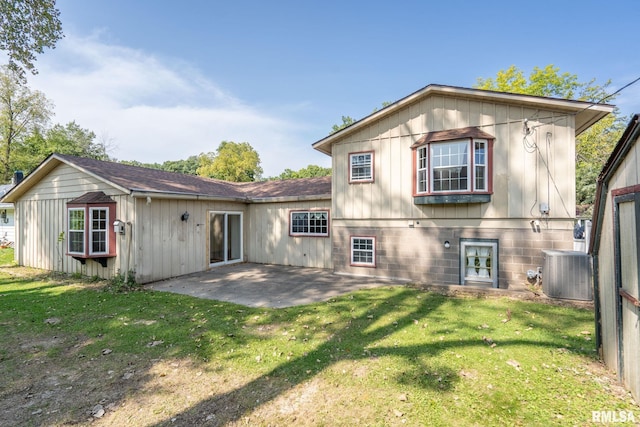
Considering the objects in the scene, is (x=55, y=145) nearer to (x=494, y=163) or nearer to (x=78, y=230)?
(x=78, y=230)

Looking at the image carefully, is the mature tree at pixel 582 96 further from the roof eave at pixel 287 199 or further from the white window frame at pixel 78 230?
the white window frame at pixel 78 230

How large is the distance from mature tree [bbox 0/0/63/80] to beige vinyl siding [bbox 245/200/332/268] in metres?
8.74

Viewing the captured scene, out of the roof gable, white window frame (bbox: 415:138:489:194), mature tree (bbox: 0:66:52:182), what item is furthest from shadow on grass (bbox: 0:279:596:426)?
mature tree (bbox: 0:66:52:182)

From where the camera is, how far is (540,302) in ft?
21.8

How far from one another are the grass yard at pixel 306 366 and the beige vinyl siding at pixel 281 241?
16.4 feet

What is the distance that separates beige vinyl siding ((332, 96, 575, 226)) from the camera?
24.3ft

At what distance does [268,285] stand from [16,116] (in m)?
35.8

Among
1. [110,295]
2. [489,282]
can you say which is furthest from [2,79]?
[489,282]

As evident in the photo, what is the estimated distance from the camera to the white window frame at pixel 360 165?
9594mm

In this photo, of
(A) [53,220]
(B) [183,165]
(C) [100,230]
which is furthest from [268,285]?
(B) [183,165]

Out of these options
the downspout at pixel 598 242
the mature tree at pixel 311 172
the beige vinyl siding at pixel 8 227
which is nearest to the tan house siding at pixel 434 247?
the downspout at pixel 598 242

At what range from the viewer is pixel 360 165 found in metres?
9.75

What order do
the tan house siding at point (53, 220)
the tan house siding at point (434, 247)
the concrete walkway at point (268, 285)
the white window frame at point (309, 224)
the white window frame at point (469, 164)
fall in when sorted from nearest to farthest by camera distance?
1. the concrete walkway at point (268, 285)
2. the tan house siding at point (434, 247)
3. the white window frame at point (469, 164)
4. the tan house siding at point (53, 220)
5. the white window frame at point (309, 224)

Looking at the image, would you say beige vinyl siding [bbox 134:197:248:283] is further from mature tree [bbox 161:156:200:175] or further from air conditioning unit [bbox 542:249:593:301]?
mature tree [bbox 161:156:200:175]
